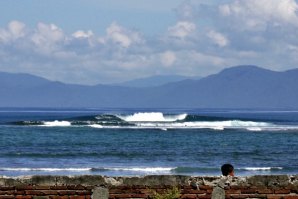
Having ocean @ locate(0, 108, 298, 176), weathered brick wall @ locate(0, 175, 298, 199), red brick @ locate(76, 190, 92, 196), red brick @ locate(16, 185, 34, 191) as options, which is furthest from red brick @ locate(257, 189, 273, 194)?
ocean @ locate(0, 108, 298, 176)

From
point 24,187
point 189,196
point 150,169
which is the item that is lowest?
point 150,169

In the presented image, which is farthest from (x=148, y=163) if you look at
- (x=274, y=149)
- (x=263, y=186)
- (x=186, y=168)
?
(x=263, y=186)

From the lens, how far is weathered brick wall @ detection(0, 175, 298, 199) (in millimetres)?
11445

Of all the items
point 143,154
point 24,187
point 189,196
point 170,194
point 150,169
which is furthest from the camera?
point 143,154

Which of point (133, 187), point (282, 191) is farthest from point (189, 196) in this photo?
point (282, 191)

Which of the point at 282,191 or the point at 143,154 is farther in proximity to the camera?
the point at 143,154

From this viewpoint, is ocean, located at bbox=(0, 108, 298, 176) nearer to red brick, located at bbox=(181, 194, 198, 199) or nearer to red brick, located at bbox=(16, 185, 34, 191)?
red brick, located at bbox=(16, 185, 34, 191)

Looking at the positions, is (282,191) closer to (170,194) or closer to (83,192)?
(170,194)

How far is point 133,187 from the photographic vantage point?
11508 mm

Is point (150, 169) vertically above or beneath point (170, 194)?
beneath

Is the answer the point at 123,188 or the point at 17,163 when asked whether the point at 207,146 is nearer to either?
the point at 17,163

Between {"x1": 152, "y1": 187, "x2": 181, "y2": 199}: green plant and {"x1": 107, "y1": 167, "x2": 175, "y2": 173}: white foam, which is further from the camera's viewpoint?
{"x1": 107, "y1": 167, "x2": 175, "y2": 173}: white foam

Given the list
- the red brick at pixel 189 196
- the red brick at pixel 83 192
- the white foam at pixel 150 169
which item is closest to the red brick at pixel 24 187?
the red brick at pixel 83 192

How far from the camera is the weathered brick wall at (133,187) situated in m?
11.4
